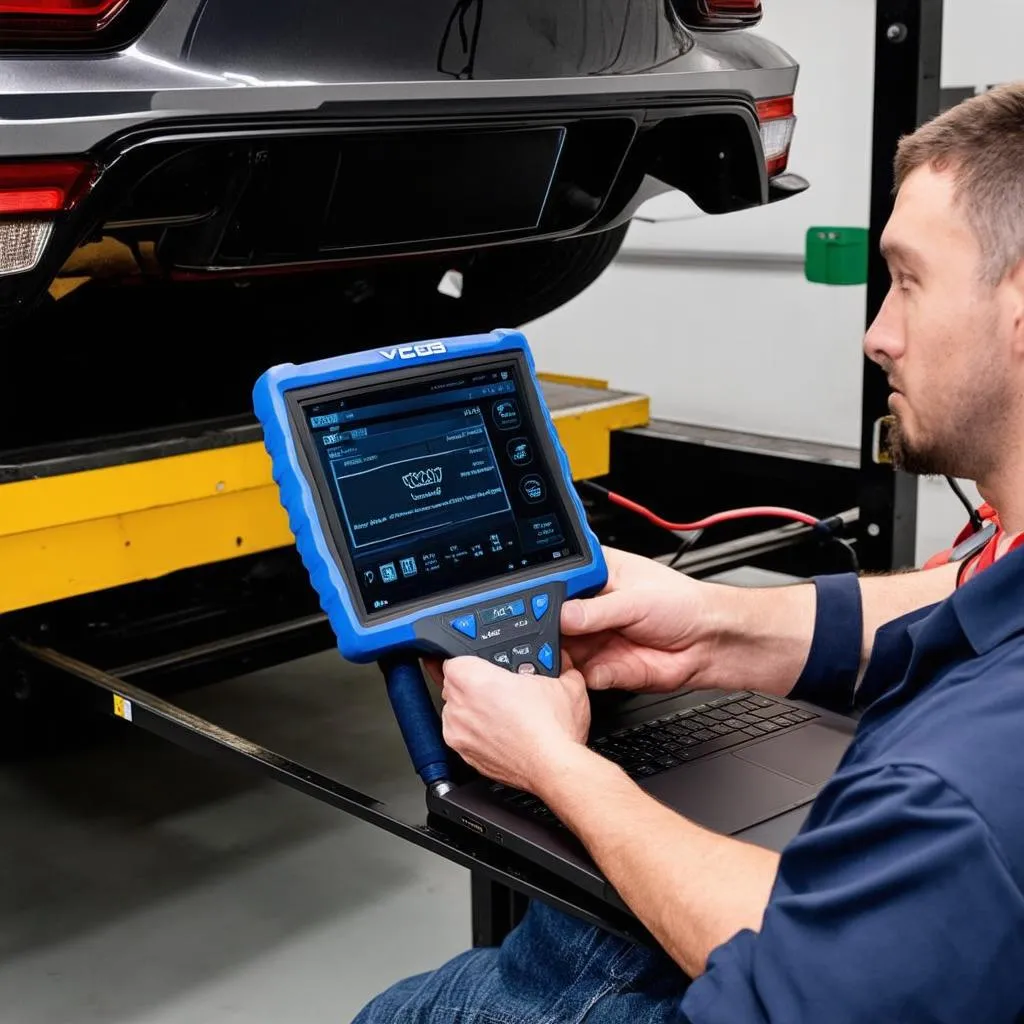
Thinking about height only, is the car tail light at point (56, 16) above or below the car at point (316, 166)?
above

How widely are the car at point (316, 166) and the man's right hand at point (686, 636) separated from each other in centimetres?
72

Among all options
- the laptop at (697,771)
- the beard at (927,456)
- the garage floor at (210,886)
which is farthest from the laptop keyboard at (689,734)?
the garage floor at (210,886)

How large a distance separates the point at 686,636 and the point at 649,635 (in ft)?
0.15

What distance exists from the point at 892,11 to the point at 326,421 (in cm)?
172

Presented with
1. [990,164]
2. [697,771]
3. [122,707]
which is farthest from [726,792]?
[122,707]

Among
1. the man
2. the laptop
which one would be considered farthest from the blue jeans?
the laptop

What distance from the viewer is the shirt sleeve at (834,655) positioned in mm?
1556

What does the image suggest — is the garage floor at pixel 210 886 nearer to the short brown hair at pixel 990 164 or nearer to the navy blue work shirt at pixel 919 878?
the navy blue work shirt at pixel 919 878

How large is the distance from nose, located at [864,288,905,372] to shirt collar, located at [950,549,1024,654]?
0.25 metres

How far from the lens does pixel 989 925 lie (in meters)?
0.82

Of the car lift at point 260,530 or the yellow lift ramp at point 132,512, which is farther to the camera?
the yellow lift ramp at point 132,512

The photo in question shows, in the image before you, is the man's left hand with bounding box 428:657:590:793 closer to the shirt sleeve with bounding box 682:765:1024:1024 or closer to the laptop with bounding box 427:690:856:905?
the laptop with bounding box 427:690:856:905

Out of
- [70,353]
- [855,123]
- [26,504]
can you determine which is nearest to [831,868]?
[26,504]

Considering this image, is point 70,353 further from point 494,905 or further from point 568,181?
point 494,905
